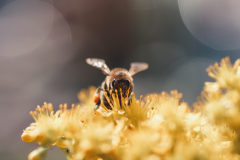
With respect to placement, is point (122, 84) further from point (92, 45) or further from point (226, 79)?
point (92, 45)

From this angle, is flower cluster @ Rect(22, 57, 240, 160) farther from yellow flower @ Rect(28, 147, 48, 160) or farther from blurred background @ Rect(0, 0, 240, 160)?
blurred background @ Rect(0, 0, 240, 160)

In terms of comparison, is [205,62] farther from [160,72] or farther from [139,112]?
[139,112]

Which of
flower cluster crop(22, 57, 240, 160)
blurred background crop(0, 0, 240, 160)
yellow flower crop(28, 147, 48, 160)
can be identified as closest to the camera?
flower cluster crop(22, 57, 240, 160)

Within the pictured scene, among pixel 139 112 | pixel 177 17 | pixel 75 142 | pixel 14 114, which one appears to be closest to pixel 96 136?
pixel 75 142

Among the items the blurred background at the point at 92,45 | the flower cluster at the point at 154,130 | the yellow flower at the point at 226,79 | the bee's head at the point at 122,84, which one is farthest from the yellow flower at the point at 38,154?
the blurred background at the point at 92,45

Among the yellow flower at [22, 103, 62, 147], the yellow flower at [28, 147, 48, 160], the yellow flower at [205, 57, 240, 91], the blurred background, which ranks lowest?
the yellow flower at [28, 147, 48, 160]

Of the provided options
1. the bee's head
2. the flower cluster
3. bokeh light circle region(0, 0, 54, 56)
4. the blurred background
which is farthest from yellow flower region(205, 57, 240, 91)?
bokeh light circle region(0, 0, 54, 56)

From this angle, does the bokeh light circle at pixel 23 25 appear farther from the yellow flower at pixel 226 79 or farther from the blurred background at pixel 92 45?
the yellow flower at pixel 226 79
